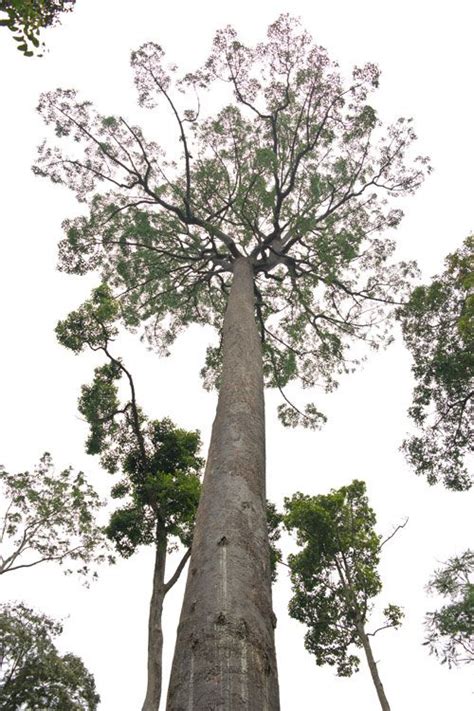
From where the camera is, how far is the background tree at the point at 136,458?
406 inches

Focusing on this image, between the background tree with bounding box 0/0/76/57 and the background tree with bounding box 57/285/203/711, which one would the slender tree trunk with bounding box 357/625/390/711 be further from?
the background tree with bounding box 0/0/76/57

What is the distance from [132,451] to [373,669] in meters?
7.84

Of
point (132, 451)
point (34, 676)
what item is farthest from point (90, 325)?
point (34, 676)

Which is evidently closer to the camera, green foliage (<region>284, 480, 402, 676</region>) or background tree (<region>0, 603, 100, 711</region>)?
green foliage (<region>284, 480, 402, 676</region>)

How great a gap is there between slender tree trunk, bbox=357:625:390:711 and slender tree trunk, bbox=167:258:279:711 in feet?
31.5

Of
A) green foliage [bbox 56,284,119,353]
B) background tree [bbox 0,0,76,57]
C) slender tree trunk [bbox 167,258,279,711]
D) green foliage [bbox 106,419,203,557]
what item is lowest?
slender tree trunk [bbox 167,258,279,711]

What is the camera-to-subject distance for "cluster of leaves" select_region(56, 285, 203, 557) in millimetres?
10391

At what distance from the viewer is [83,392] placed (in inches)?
450

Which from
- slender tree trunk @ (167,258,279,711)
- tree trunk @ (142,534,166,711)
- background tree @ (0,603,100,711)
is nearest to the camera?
slender tree trunk @ (167,258,279,711)

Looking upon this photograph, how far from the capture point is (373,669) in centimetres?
1146

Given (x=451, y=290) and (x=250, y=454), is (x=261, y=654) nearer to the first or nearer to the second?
(x=250, y=454)

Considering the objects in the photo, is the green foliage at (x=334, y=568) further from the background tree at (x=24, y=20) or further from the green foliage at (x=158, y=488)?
the background tree at (x=24, y=20)

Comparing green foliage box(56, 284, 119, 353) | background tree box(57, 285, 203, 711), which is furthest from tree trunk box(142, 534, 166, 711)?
green foliage box(56, 284, 119, 353)

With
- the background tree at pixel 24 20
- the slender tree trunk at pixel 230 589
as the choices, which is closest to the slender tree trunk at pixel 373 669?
the slender tree trunk at pixel 230 589
